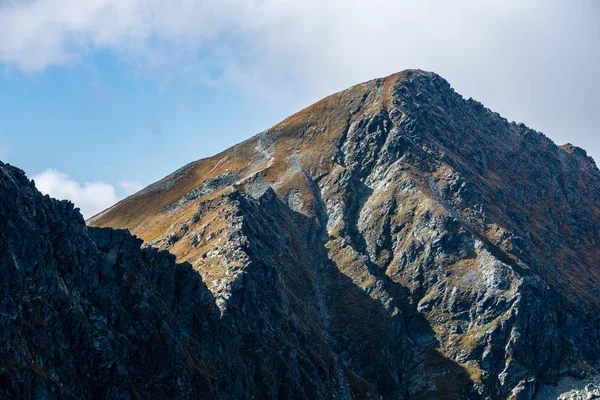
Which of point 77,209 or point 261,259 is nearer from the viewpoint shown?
point 77,209

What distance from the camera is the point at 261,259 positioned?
146250 millimetres

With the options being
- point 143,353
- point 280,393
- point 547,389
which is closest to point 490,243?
point 547,389

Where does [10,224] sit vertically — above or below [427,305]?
above

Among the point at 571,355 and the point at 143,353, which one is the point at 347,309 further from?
the point at 143,353

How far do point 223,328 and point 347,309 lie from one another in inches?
2624

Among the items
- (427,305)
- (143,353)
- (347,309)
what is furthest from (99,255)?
(427,305)

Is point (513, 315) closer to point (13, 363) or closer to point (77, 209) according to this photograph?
point (77, 209)

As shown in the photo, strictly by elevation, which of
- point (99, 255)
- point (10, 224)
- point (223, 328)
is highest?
point (10, 224)

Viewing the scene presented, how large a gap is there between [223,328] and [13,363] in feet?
157

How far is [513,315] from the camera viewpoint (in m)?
170

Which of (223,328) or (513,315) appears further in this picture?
(513,315)

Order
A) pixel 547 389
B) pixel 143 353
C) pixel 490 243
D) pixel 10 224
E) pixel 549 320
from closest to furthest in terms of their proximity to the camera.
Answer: pixel 10 224 < pixel 143 353 < pixel 547 389 < pixel 549 320 < pixel 490 243

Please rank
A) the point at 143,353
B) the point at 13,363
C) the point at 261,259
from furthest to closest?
the point at 261,259, the point at 143,353, the point at 13,363

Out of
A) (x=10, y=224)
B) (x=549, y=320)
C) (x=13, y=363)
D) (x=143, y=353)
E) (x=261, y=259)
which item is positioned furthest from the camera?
(x=549, y=320)
